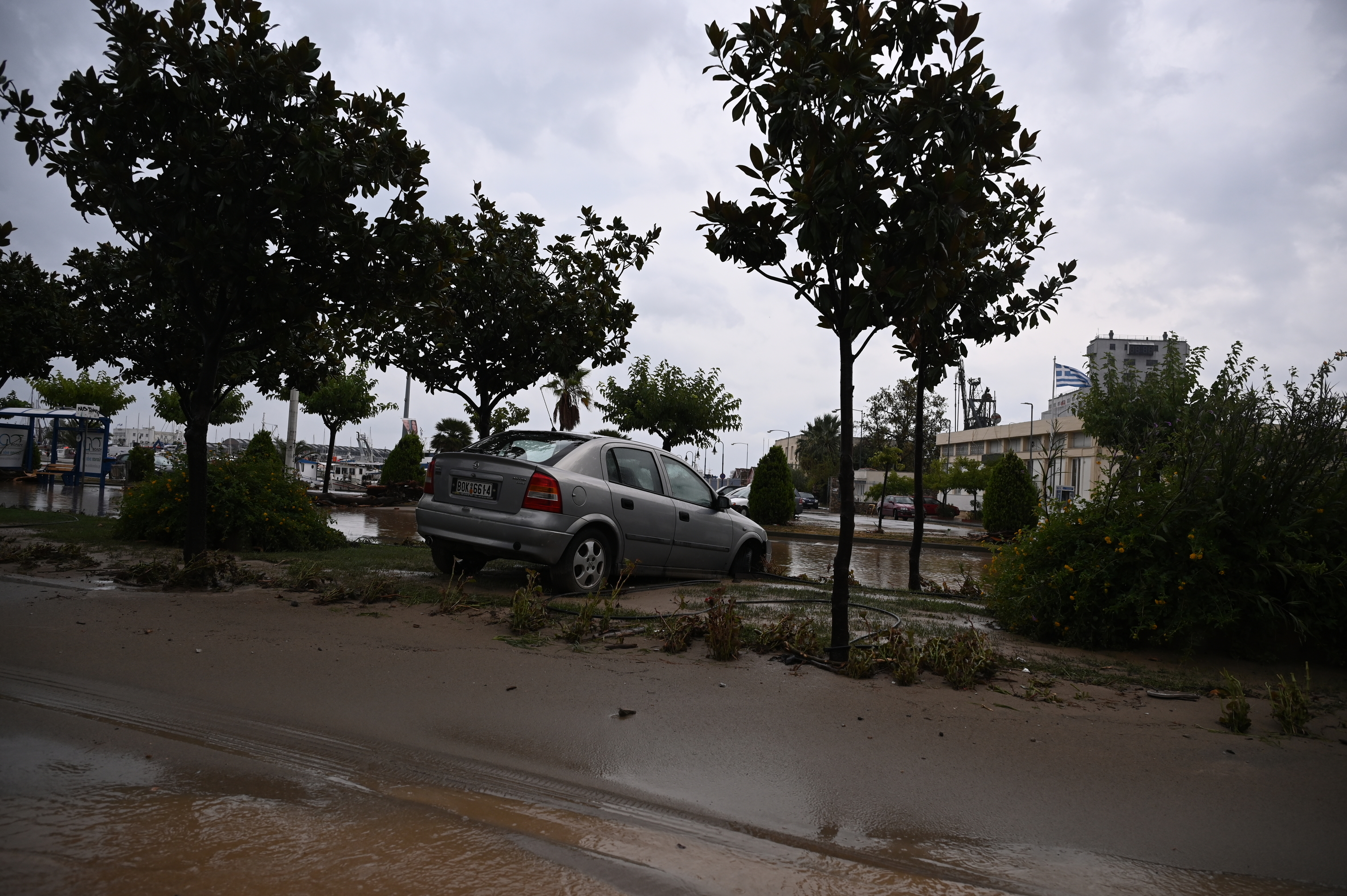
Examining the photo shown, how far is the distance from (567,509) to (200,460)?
3.43 m

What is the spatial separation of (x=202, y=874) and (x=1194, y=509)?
19.5 feet

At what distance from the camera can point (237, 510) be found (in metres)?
10.6

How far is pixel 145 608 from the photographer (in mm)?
6195

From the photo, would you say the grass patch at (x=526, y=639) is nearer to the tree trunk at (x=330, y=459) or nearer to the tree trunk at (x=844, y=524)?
the tree trunk at (x=844, y=524)

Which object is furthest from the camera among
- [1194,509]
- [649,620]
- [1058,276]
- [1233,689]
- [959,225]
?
[1058,276]

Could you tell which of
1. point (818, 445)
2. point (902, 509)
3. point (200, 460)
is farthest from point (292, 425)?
point (818, 445)

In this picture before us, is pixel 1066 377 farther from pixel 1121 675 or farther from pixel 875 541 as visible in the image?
pixel 1121 675

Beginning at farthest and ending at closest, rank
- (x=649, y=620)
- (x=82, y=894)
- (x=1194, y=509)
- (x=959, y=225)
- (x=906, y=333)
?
(x=649, y=620), (x=1194, y=509), (x=906, y=333), (x=959, y=225), (x=82, y=894)

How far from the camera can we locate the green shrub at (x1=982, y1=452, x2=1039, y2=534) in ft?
79.7

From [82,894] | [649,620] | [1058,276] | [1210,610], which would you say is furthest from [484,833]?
[1058,276]

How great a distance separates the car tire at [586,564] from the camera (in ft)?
24.9

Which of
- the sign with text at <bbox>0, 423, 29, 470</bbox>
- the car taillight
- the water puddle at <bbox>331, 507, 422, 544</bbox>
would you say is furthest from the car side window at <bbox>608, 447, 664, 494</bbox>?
the sign with text at <bbox>0, 423, 29, 470</bbox>

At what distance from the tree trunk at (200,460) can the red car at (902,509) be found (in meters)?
43.4

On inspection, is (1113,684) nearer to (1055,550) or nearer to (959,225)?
(1055,550)
